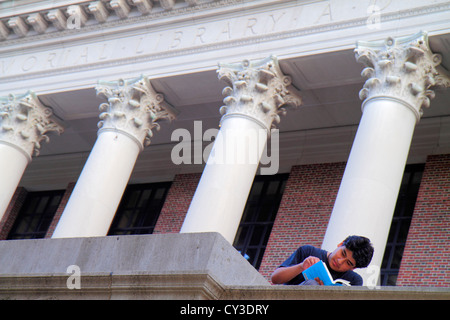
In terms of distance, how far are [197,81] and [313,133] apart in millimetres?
4279

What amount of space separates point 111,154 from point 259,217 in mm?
5543

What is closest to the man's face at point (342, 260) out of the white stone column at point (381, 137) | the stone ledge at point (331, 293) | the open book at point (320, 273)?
the open book at point (320, 273)

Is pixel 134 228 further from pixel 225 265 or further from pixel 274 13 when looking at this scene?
pixel 225 265

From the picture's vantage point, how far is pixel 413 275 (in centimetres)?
1845

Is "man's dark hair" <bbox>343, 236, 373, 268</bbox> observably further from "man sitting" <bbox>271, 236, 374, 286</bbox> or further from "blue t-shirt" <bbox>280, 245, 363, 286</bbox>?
"blue t-shirt" <bbox>280, 245, 363, 286</bbox>

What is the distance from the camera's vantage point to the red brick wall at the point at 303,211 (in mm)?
20766

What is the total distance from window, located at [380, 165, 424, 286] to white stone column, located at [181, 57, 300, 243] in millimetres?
4546

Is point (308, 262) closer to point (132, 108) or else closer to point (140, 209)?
point (132, 108)

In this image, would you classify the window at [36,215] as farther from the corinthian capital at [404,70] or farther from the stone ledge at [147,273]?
the stone ledge at [147,273]

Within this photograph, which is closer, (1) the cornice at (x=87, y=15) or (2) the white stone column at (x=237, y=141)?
(2) the white stone column at (x=237, y=141)

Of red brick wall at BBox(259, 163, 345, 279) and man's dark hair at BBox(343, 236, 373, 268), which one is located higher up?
red brick wall at BBox(259, 163, 345, 279)

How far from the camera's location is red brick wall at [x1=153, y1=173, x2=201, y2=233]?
23.6 metres

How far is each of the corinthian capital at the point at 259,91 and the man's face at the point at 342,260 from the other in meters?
9.43

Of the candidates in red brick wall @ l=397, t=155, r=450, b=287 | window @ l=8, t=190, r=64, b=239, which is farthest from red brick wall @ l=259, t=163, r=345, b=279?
window @ l=8, t=190, r=64, b=239
